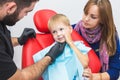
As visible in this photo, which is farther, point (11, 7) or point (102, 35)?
point (102, 35)

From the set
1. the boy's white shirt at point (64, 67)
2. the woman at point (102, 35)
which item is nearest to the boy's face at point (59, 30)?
the boy's white shirt at point (64, 67)

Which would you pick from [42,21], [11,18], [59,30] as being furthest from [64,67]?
[11,18]

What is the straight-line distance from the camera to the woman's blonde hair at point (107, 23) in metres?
1.61

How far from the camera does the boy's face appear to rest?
61.2 inches

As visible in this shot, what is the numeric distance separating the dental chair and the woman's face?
4.8 inches

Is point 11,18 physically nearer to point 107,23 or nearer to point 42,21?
point 42,21

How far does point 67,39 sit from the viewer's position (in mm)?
1567

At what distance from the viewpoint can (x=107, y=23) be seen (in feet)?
5.41

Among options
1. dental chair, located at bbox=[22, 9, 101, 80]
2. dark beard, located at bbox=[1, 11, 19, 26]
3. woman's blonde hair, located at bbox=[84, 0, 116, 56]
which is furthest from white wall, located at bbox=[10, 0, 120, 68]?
dark beard, located at bbox=[1, 11, 19, 26]

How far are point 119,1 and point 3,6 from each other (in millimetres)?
1275

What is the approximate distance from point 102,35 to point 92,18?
0.13 metres

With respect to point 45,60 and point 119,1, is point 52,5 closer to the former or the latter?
point 119,1

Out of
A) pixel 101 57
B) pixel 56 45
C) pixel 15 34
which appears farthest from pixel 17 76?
pixel 15 34

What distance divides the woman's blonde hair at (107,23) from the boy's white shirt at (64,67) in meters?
0.25
